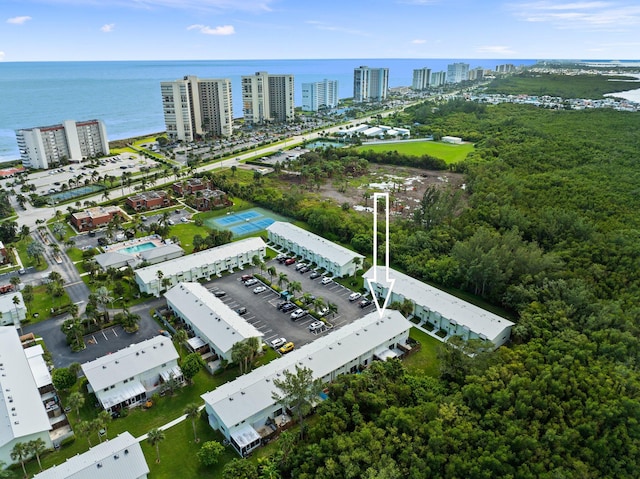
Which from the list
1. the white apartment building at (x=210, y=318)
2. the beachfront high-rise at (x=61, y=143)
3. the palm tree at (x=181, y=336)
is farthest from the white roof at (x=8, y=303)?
the beachfront high-rise at (x=61, y=143)

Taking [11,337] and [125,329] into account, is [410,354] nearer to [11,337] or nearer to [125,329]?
[125,329]

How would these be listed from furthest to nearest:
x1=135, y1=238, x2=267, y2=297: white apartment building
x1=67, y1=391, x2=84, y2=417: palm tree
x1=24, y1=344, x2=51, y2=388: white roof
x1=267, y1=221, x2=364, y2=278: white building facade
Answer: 1. x1=267, y1=221, x2=364, y2=278: white building facade
2. x1=135, y1=238, x2=267, y2=297: white apartment building
3. x1=24, y1=344, x2=51, y2=388: white roof
4. x1=67, y1=391, x2=84, y2=417: palm tree

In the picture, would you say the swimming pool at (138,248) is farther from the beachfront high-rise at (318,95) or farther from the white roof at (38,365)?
the beachfront high-rise at (318,95)

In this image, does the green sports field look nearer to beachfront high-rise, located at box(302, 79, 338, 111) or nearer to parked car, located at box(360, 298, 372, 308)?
parked car, located at box(360, 298, 372, 308)

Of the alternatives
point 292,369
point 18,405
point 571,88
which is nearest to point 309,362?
point 292,369

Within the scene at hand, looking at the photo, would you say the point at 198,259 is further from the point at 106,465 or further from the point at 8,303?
the point at 106,465

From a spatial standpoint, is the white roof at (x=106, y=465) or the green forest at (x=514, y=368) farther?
the green forest at (x=514, y=368)

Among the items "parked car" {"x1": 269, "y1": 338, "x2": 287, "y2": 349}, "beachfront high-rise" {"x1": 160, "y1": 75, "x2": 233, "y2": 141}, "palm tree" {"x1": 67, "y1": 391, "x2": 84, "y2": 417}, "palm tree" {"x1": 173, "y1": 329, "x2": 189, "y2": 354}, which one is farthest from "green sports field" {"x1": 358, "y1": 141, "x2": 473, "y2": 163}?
"palm tree" {"x1": 67, "y1": 391, "x2": 84, "y2": 417}
